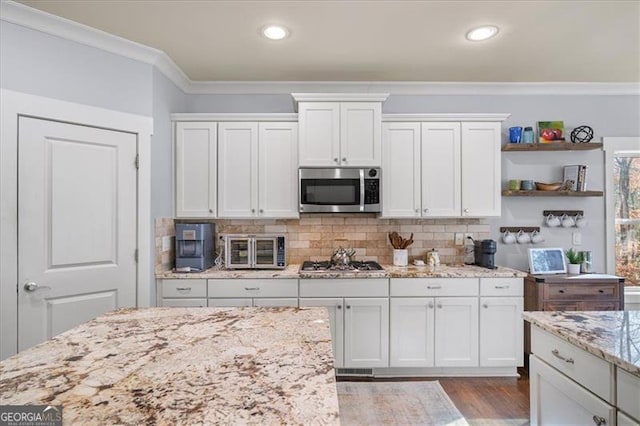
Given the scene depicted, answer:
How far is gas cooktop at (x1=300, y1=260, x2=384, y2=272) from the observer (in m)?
2.83

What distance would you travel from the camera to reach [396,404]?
2393mm

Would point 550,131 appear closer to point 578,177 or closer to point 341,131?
point 578,177

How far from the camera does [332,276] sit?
2.72 meters

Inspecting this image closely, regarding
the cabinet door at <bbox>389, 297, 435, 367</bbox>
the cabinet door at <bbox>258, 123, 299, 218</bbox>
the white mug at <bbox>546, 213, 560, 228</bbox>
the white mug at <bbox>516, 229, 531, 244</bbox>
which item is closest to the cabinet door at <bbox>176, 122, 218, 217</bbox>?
the cabinet door at <bbox>258, 123, 299, 218</bbox>

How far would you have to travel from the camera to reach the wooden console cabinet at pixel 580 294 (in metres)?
2.83

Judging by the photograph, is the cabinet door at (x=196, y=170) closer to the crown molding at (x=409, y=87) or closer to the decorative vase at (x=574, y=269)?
the crown molding at (x=409, y=87)

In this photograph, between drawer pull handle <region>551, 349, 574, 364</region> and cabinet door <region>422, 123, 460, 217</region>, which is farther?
cabinet door <region>422, 123, 460, 217</region>

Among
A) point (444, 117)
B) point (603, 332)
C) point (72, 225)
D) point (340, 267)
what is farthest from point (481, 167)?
point (72, 225)

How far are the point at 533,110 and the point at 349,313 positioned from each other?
2.74 m

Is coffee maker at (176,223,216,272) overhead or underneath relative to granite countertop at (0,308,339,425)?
overhead

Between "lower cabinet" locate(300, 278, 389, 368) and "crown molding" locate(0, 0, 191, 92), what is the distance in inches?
84.1

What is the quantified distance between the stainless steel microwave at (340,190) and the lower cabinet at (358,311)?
640 mm

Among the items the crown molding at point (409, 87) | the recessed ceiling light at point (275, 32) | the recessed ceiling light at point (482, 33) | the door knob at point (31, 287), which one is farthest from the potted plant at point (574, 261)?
the door knob at point (31, 287)

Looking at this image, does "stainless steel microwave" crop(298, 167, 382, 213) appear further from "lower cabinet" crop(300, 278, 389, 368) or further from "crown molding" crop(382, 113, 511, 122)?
"lower cabinet" crop(300, 278, 389, 368)
